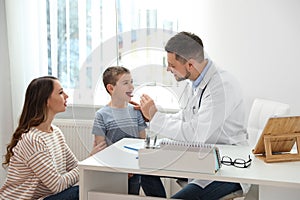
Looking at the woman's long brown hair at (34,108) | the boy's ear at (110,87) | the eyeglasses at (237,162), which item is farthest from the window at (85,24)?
Result: the eyeglasses at (237,162)

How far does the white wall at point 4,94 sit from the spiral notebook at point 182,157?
1.70 meters

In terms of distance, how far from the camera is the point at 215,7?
3230 mm

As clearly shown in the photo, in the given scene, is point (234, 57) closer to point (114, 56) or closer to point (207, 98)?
point (207, 98)

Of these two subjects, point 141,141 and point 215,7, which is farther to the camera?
point 215,7

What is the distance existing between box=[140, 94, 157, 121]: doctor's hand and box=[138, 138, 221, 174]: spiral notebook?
179 millimetres

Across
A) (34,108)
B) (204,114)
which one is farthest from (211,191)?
(34,108)

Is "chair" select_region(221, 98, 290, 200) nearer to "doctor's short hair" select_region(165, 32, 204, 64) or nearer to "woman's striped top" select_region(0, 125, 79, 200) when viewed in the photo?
"doctor's short hair" select_region(165, 32, 204, 64)

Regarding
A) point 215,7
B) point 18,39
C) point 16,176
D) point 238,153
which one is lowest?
point 16,176

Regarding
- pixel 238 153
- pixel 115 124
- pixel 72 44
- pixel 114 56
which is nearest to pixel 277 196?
pixel 238 153

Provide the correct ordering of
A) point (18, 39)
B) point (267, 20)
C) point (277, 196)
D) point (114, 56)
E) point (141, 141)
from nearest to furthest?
1. point (114, 56)
2. point (277, 196)
3. point (141, 141)
4. point (267, 20)
5. point (18, 39)

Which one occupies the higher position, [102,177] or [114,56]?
[114,56]

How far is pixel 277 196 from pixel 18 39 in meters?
2.13

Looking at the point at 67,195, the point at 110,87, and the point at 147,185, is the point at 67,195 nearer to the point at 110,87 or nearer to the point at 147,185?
the point at 147,185

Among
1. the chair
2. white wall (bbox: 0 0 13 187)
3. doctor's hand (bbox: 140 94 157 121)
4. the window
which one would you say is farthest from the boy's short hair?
white wall (bbox: 0 0 13 187)
